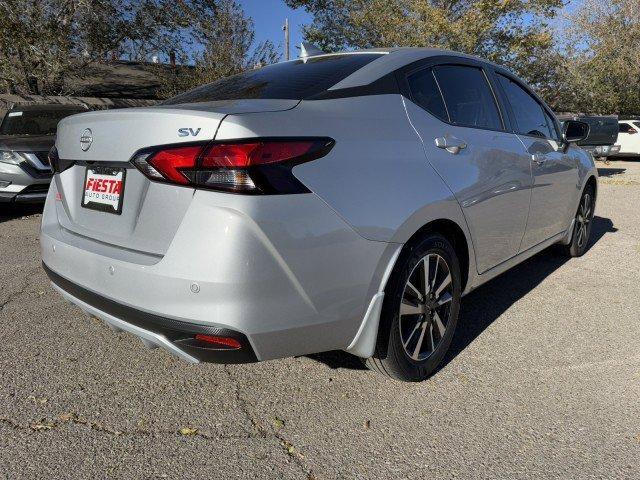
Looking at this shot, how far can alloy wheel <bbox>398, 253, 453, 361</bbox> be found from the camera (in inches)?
102

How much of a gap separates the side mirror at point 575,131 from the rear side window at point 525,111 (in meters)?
0.28

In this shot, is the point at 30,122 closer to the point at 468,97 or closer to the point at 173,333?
the point at 468,97

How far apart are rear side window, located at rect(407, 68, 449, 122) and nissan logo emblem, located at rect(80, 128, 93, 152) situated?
1.56m

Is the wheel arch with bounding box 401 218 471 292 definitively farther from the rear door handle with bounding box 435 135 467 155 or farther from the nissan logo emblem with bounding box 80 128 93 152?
the nissan logo emblem with bounding box 80 128 93 152

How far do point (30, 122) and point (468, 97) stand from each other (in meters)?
7.84

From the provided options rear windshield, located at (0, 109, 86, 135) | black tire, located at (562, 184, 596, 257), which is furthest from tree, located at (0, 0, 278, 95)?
black tire, located at (562, 184, 596, 257)

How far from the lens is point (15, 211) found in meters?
8.11

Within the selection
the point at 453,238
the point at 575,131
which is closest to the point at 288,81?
the point at 453,238

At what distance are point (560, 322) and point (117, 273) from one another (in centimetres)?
290

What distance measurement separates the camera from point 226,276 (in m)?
1.87

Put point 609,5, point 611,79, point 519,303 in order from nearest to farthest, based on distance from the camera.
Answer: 1. point 519,303
2. point 611,79
3. point 609,5

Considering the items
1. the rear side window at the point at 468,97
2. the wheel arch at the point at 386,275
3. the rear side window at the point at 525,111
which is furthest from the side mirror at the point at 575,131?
the wheel arch at the point at 386,275

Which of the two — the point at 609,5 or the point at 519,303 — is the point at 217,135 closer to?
the point at 519,303

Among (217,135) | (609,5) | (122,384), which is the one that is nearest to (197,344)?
(217,135)
